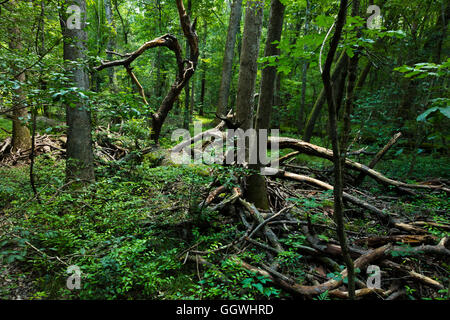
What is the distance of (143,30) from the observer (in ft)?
36.6

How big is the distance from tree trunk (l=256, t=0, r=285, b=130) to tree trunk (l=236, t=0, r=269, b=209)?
19 centimetres

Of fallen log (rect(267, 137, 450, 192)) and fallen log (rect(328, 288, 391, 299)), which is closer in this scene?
fallen log (rect(328, 288, 391, 299))

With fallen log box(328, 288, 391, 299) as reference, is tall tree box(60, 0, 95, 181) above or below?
above

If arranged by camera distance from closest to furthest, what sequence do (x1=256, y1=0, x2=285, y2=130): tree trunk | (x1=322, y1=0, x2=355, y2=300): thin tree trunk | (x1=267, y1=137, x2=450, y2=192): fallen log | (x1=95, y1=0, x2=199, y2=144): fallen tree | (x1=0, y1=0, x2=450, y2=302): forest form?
1. (x1=322, y1=0, x2=355, y2=300): thin tree trunk
2. (x1=0, y1=0, x2=450, y2=302): forest
3. (x1=256, y1=0, x2=285, y2=130): tree trunk
4. (x1=267, y1=137, x2=450, y2=192): fallen log
5. (x1=95, y1=0, x2=199, y2=144): fallen tree

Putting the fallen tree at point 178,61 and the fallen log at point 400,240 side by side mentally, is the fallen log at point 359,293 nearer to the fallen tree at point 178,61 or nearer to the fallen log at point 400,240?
the fallen log at point 400,240

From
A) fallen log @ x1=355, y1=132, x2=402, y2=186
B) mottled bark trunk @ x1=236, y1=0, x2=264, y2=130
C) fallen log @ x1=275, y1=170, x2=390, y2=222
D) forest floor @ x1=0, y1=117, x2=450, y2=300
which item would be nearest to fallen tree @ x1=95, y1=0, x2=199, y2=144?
mottled bark trunk @ x1=236, y1=0, x2=264, y2=130

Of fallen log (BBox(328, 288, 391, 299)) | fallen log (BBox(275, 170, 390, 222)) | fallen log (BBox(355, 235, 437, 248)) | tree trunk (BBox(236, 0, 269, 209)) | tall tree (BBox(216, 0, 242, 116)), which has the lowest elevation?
fallen log (BBox(328, 288, 391, 299))

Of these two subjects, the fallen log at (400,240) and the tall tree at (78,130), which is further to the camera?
the tall tree at (78,130)

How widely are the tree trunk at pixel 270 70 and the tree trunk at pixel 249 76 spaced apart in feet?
0.64

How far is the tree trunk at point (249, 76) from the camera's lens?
12.8 feet

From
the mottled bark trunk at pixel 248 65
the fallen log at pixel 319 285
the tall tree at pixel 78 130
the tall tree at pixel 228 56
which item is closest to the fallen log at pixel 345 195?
the fallen log at pixel 319 285

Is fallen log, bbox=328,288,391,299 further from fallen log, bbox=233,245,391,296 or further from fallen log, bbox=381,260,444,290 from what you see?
fallen log, bbox=381,260,444,290

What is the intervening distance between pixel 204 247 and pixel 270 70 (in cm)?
310

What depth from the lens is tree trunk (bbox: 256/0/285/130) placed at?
357 centimetres
